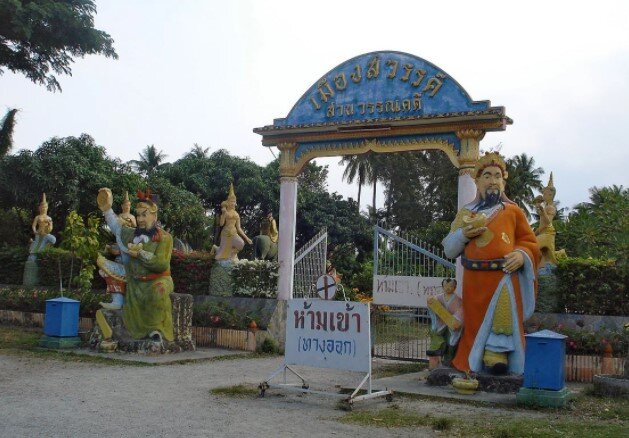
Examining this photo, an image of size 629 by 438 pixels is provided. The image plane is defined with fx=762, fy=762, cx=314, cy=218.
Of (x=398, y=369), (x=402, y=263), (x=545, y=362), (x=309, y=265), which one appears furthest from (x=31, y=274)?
(x=545, y=362)

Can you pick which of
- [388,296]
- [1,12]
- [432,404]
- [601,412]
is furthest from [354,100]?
[1,12]

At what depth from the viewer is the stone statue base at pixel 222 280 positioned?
1560cm

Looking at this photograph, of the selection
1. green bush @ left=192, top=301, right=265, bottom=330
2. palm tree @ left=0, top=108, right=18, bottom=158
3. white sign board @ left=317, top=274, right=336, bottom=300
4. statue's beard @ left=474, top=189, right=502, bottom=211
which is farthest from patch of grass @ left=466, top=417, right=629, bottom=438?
palm tree @ left=0, top=108, right=18, bottom=158

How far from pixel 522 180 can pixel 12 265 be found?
24.2m

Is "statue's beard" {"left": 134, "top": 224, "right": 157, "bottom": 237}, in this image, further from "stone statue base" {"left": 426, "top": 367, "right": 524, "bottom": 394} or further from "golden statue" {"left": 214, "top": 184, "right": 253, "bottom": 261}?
"stone statue base" {"left": 426, "top": 367, "right": 524, "bottom": 394}

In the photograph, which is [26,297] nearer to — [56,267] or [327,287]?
[56,267]

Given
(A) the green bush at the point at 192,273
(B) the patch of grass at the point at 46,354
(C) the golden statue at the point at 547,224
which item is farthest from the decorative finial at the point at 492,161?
(A) the green bush at the point at 192,273

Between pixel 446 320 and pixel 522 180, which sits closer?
pixel 446 320

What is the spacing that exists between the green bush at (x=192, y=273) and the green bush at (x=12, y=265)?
18.5 ft

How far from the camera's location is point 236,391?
9383 mm

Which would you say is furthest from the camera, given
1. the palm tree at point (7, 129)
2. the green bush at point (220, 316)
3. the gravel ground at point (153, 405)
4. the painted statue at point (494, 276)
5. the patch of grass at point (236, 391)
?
the palm tree at point (7, 129)

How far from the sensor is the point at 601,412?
8281 mm

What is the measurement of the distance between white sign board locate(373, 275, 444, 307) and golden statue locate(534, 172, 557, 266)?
5.81ft

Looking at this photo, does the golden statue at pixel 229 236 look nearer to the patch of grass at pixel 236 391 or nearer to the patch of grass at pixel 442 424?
the patch of grass at pixel 236 391
